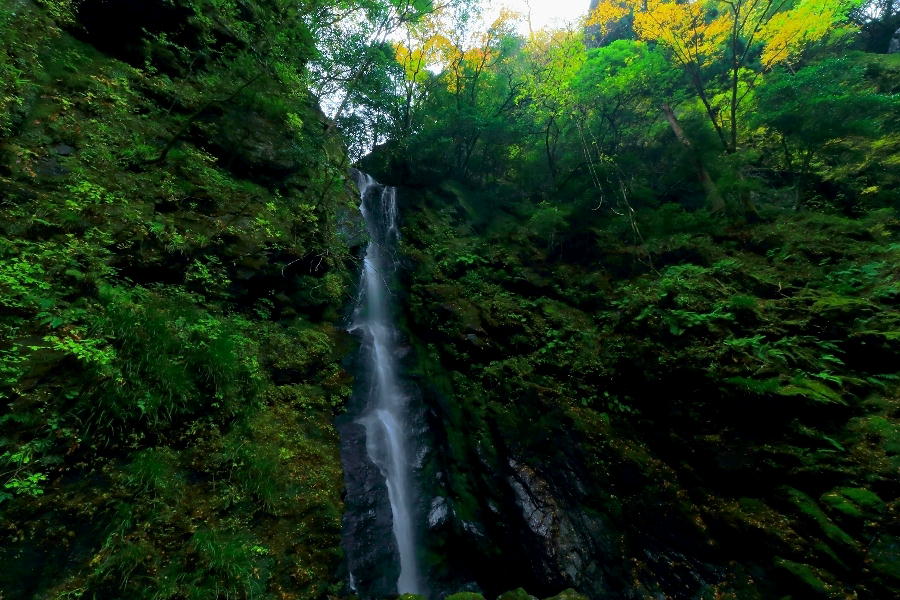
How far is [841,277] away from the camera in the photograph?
23.7 ft

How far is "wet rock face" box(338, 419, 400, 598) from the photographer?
18.9ft

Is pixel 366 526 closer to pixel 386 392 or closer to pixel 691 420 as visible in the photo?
pixel 386 392

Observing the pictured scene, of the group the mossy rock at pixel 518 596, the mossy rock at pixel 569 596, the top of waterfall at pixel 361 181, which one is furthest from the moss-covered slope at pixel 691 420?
the top of waterfall at pixel 361 181

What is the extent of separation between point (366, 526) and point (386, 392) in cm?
319

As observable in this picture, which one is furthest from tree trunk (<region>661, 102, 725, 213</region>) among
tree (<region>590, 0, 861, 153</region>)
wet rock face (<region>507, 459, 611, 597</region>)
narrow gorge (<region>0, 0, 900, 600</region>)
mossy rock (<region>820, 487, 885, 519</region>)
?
wet rock face (<region>507, 459, 611, 597</region>)

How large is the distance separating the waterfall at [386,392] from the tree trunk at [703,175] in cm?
1077

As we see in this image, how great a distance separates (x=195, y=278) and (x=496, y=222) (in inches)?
471

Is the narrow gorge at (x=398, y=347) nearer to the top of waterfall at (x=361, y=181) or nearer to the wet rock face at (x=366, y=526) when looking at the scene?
the wet rock face at (x=366, y=526)

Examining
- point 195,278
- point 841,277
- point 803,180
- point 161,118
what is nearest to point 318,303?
point 195,278

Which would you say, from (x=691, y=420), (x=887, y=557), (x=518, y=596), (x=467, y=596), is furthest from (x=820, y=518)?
(x=467, y=596)

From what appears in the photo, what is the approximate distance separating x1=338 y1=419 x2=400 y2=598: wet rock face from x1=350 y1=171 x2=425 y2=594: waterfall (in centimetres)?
29

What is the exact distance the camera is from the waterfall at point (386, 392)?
6.85 meters

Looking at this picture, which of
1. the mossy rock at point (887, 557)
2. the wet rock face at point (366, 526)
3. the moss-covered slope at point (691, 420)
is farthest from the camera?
the wet rock face at point (366, 526)

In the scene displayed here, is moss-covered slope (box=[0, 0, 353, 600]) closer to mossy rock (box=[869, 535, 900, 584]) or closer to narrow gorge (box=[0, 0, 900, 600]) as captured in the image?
narrow gorge (box=[0, 0, 900, 600])
